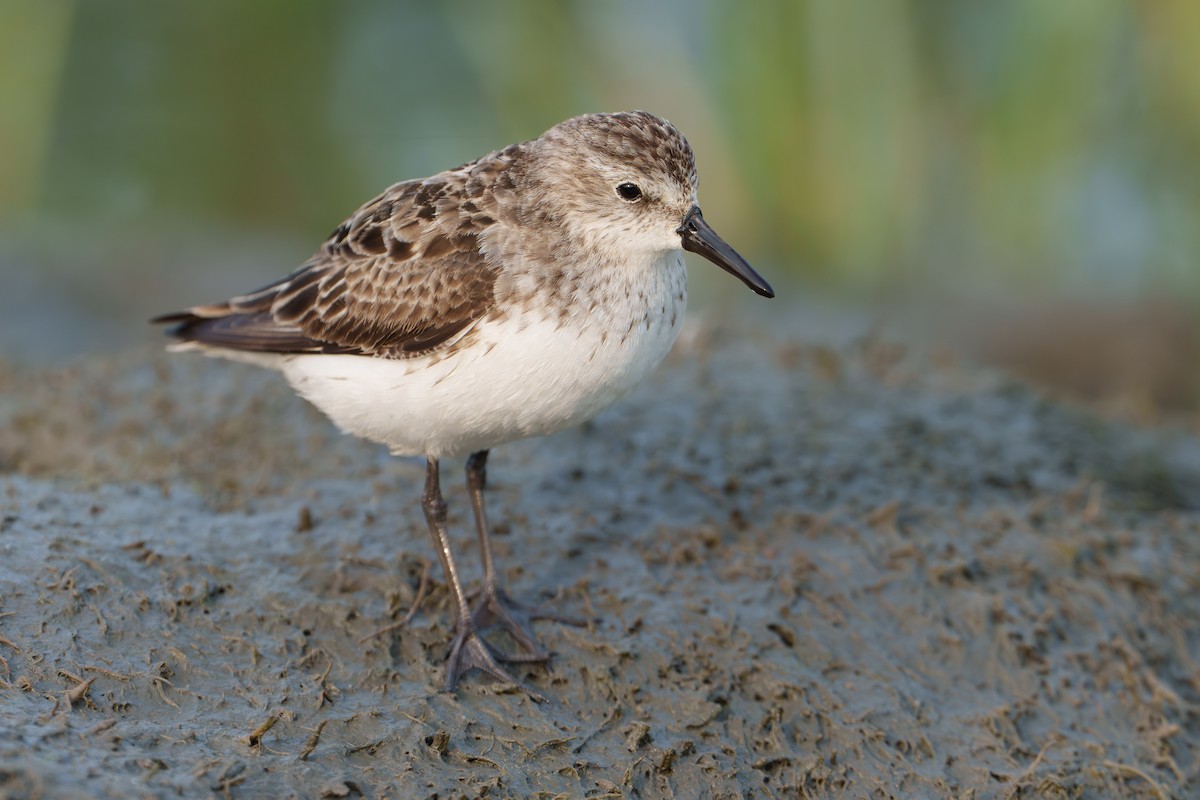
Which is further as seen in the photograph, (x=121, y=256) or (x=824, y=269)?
(x=121, y=256)

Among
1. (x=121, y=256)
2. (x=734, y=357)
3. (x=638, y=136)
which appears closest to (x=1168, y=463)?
(x=734, y=357)

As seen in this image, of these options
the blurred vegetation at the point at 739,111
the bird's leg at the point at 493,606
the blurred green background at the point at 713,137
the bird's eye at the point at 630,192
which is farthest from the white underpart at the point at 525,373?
the blurred vegetation at the point at 739,111

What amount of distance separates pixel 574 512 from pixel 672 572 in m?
0.63

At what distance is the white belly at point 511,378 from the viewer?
4691 millimetres

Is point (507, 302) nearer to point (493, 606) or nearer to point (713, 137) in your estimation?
point (493, 606)

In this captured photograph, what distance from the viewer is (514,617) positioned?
5332mm

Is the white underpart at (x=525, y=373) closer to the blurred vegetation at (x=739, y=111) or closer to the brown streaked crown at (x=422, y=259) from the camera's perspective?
the brown streaked crown at (x=422, y=259)

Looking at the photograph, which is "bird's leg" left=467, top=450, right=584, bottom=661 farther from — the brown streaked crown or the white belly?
the brown streaked crown

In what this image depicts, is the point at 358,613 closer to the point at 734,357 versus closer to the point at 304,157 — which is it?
the point at 734,357

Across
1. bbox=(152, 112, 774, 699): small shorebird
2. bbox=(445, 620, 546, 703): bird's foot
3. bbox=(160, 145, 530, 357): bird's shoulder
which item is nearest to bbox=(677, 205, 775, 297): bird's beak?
bbox=(152, 112, 774, 699): small shorebird

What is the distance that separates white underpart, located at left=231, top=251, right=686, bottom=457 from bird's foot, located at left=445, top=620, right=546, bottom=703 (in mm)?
766

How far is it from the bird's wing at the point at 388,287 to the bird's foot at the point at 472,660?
1.16 m

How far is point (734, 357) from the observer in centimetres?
797

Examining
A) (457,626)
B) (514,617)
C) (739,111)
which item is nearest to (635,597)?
(514,617)
